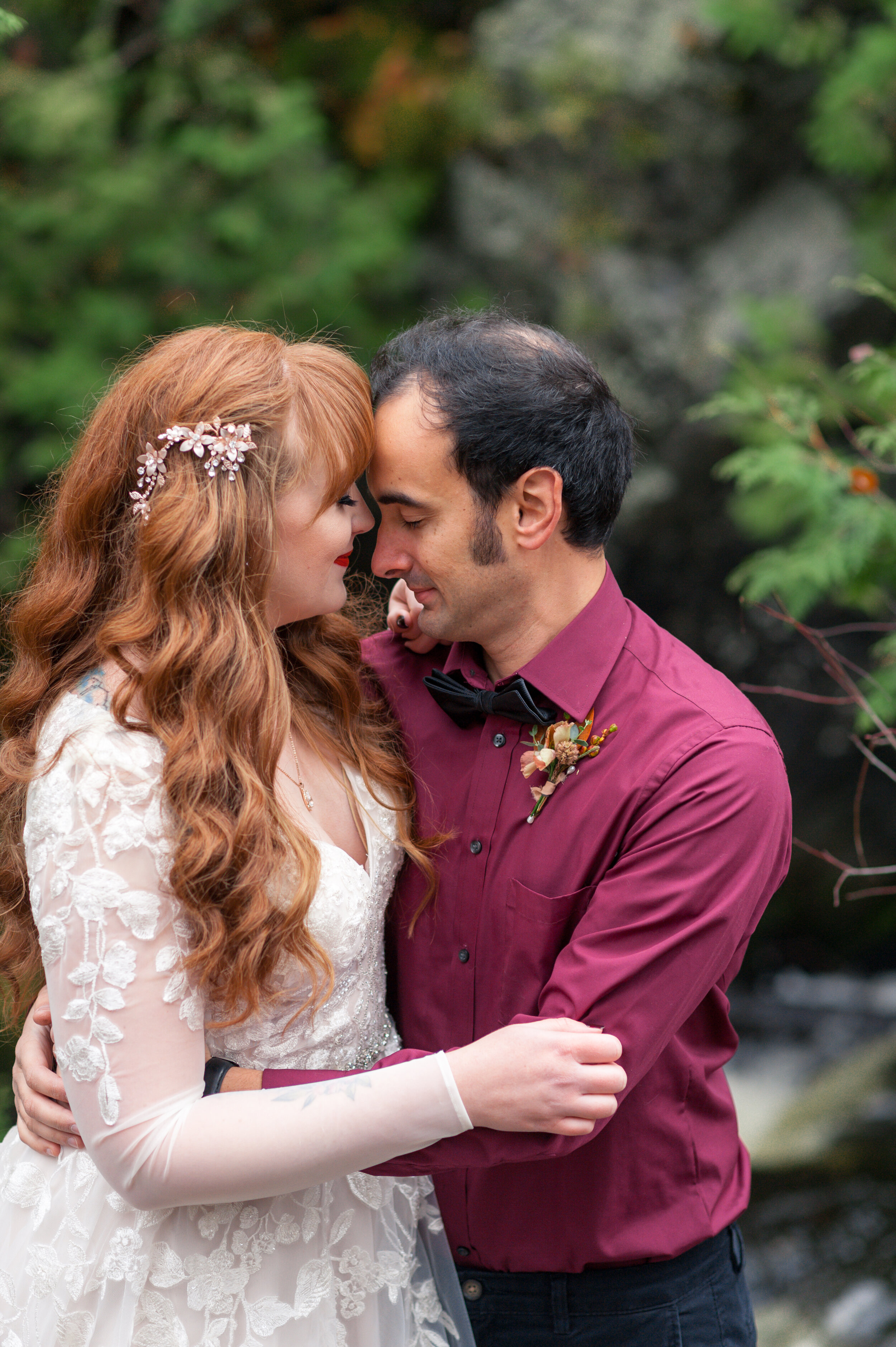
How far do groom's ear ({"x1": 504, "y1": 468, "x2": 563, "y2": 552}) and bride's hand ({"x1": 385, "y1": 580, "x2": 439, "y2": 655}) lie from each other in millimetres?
349

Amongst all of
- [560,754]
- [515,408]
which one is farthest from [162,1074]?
[515,408]

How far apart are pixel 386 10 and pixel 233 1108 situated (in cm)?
652

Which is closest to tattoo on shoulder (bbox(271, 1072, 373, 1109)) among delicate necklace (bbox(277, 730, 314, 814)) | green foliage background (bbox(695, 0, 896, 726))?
delicate necklace (bbox(277, 730, 314, 814))

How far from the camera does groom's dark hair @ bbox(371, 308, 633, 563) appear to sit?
200 cm

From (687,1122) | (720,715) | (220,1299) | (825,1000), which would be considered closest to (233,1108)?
(220,1299)

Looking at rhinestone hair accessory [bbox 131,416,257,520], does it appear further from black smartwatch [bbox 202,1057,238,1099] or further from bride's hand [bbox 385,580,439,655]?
black smartwatch [bbox 202,1057,238,1099]

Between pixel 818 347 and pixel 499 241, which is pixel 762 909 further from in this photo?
pixel 499 241

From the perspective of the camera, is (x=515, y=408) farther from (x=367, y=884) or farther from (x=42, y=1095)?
(x=42, y=1095)

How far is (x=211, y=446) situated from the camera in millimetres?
1771

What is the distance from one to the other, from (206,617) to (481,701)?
0.55 m

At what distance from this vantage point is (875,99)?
206 inches

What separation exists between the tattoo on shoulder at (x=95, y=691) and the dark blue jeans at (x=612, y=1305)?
121cm

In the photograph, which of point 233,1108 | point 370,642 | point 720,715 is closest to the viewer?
point 233,1108

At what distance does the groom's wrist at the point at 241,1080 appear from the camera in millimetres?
1706
